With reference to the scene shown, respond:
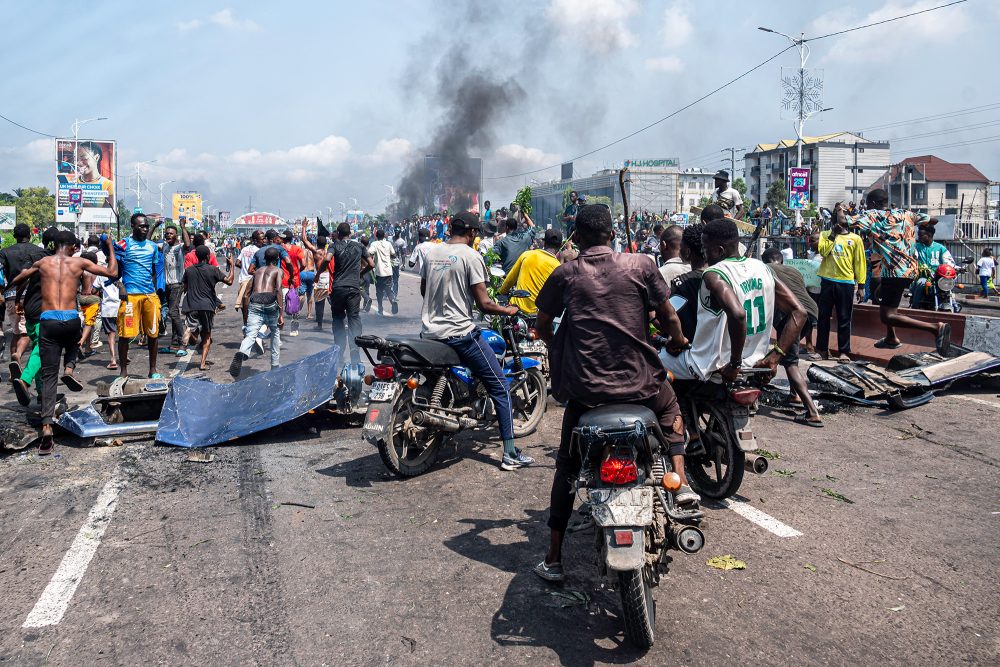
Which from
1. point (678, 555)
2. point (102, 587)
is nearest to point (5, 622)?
point (102, 587)

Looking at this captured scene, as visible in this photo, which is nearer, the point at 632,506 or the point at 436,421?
the point at 632,506

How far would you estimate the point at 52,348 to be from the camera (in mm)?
7145

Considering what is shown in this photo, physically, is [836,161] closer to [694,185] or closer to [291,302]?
[694,185]

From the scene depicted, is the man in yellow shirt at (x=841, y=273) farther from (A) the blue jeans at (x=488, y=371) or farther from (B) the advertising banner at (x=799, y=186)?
(B) the advertising banner at (x=799, y=186)

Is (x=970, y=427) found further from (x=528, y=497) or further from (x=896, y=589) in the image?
(x=528, y=497)

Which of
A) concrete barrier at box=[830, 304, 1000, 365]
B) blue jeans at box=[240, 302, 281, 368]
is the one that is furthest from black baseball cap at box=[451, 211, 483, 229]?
concrete barrier at box=[830, 304, 1000, 365]

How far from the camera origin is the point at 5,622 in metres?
3.80

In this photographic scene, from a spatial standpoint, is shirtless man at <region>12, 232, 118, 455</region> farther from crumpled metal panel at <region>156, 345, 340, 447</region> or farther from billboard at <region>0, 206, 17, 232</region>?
billboard at <region>0, 206, 17, 232</region>

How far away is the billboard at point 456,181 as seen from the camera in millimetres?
56125

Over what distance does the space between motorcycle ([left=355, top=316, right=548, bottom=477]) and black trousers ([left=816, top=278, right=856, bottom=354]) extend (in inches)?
250

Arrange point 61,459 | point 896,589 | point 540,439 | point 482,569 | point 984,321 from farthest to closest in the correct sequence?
point 984,321
point 540,439
point 61,459
point 482,569
point 896,589

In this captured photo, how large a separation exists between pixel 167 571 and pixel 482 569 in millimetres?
1690

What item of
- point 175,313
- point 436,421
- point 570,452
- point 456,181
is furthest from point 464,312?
point 456,181

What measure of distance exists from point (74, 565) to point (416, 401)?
7.86 ft
